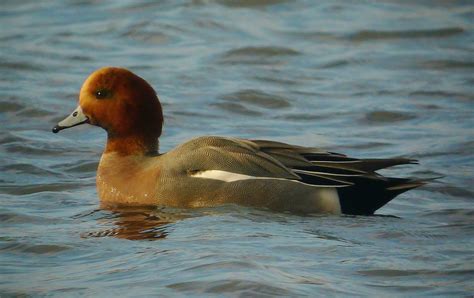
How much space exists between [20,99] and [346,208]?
4922mm

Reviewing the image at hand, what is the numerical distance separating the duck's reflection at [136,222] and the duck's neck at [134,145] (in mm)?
494

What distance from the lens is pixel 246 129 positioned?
11.5 metres

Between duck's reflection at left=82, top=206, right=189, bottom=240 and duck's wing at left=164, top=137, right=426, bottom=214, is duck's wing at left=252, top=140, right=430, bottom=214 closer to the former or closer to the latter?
duck's wing at left=164, top=137, right=426, bottom=214

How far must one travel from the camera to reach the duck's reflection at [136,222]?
7.66 metres

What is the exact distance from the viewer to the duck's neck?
28.8 feet

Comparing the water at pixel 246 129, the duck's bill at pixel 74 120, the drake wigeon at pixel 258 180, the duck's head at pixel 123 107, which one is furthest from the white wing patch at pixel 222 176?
the duck's bill at pixel 74 120

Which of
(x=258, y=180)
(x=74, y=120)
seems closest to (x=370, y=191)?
(x=258, y=180)

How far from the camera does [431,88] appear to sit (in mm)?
12766

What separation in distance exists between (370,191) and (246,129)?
3339 millimetres

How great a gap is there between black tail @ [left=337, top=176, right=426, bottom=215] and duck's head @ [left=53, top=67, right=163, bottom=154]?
1512 millimetres

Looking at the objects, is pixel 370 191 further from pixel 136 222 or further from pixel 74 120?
pixel 74 120

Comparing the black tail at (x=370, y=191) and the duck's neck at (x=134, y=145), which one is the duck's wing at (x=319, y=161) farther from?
the duck's neck at (x=134, y=145)

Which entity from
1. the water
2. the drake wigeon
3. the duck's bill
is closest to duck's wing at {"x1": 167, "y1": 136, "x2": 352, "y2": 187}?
the drake wigeon

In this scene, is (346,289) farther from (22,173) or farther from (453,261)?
(22,173)
